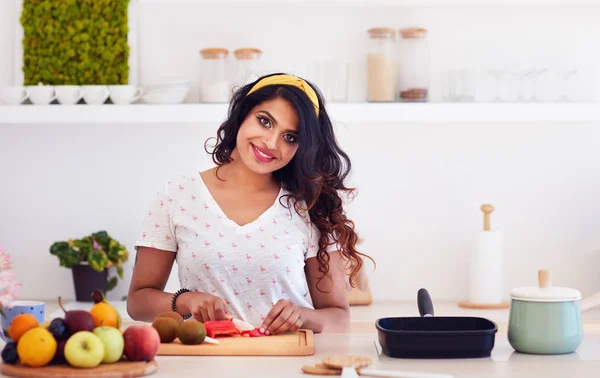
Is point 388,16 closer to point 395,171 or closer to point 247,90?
point 395,171

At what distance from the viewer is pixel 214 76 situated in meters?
3.54

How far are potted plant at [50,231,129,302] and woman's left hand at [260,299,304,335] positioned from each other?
1.68 meters

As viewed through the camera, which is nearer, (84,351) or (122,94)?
(84,351)

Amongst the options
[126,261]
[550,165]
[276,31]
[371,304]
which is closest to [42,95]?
[126,261]

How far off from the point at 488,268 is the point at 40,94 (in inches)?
74.0

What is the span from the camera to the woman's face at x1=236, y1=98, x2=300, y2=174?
2.21m

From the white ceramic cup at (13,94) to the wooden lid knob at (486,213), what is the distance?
185cm

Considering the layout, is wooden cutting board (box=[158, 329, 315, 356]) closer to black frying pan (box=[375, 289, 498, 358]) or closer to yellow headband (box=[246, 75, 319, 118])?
black frying pan (box=[375, 289, 498, 358])

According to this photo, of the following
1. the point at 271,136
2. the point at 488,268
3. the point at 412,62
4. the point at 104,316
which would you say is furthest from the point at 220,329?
the point at 412,62

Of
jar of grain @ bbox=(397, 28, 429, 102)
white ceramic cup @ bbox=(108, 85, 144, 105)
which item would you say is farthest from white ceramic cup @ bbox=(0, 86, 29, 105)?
jar of grain @ bbox=(397, 28, 429, 102)

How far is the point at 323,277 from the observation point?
2307 mm

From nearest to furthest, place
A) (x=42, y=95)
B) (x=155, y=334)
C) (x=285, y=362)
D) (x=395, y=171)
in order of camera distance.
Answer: (x=155, y=334), (x=285, y=362), (x=42, y=95), (x=395, y=171)

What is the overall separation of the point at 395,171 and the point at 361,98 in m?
0.33

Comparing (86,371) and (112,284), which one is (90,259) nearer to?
(112,284)
